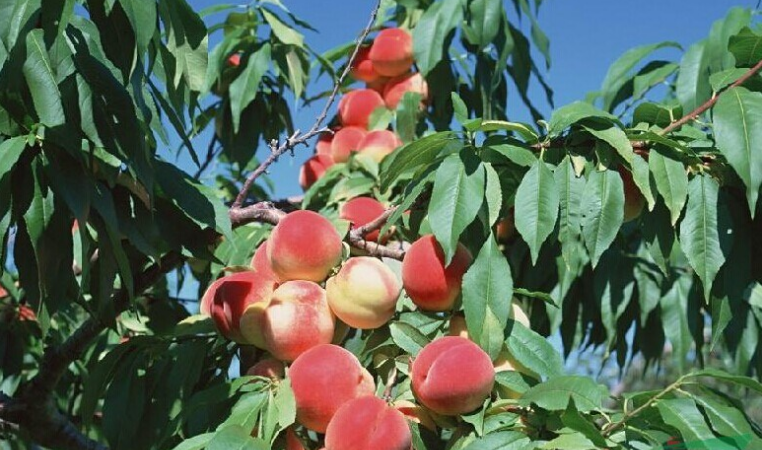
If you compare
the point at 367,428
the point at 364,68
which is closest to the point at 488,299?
the point at 367,428

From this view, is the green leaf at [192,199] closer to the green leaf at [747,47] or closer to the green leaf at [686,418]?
the green leaf at [686,418]

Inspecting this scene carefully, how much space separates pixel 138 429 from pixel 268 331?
228mm

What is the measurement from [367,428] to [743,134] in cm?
46

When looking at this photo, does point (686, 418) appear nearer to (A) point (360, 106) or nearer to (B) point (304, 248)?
(B) point (304, 248)

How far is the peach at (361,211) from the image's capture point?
131 centimetres

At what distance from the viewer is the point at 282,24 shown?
69.6 inches

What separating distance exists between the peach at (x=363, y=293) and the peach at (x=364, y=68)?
37.2 inches

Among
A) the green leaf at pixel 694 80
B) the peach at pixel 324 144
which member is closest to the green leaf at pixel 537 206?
the green leaf at pixel 694 80

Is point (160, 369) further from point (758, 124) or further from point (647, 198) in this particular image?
point (758, 124)

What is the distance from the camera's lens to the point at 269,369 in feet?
3.33

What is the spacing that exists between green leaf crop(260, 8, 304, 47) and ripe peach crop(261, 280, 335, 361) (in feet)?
2.61

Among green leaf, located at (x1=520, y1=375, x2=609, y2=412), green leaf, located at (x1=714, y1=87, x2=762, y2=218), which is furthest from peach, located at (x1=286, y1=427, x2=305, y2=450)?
green leaf, located at (x1=714, y1=87, x2=762, y2=218)

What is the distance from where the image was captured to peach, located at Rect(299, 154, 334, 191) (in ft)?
6.09

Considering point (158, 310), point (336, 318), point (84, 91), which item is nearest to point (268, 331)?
point (336, 318)
